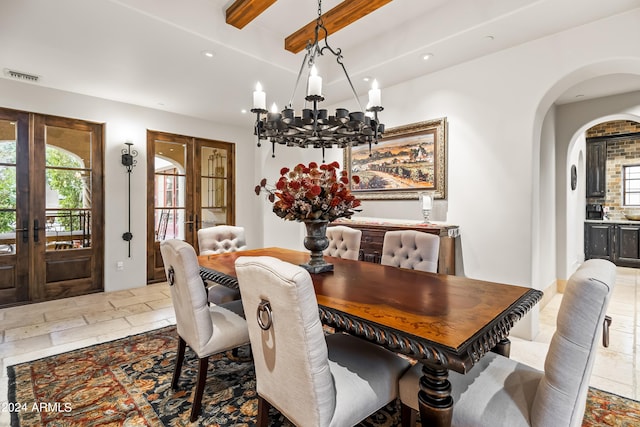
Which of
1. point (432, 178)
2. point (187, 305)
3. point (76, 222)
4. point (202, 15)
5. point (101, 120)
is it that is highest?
point (202, 15)

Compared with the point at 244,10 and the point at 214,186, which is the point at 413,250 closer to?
the point at 244,10

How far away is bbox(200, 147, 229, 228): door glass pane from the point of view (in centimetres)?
556

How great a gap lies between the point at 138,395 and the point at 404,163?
130 inches

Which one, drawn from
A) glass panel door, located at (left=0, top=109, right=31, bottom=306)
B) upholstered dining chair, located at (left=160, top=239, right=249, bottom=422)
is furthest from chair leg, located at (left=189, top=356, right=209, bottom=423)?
glass panel door, located at (left=0, top=109, right=31, bottom=306)

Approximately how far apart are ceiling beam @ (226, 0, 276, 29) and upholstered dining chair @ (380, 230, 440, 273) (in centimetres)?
214

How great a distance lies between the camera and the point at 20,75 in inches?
141

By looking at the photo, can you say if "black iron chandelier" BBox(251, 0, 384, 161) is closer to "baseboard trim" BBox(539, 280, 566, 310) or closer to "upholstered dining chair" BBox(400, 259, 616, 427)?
"upholstered dining chair" BBox(400, 259, 616, 427)

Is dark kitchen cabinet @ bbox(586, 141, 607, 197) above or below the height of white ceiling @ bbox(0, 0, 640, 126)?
below

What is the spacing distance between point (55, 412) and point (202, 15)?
305cm

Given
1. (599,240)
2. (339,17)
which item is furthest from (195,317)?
(599,240)

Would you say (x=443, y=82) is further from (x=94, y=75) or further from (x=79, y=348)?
(x=79, y=348)

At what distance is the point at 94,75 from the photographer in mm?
3586

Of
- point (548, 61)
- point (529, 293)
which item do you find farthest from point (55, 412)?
point (548, 61)

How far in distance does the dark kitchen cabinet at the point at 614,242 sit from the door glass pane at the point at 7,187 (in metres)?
9.25
